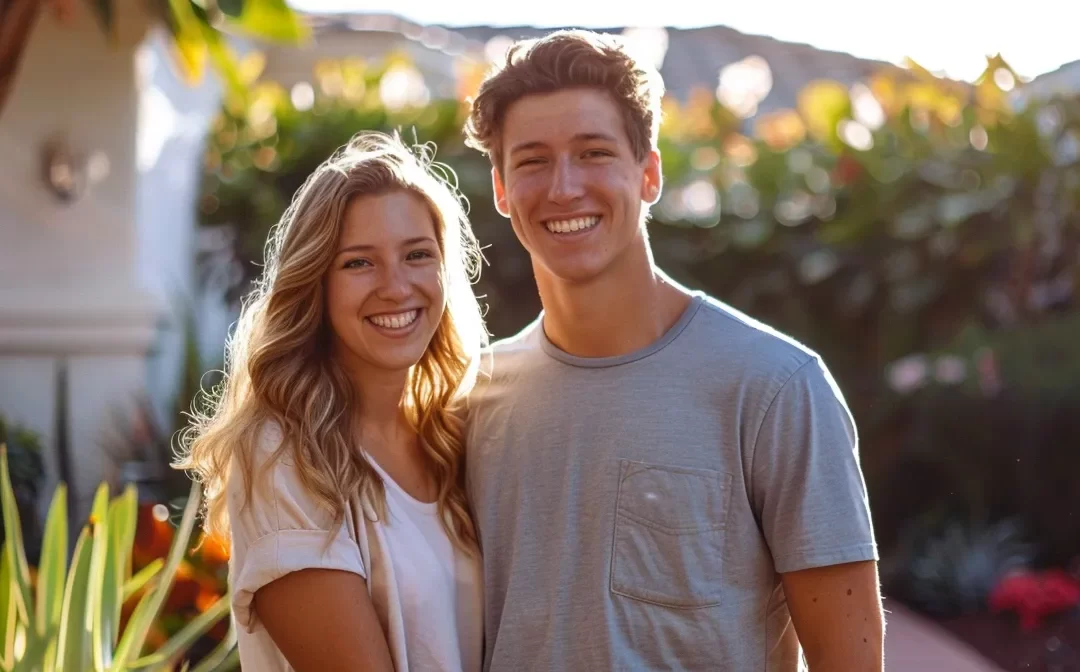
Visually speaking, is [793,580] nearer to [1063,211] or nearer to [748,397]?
[748,397]

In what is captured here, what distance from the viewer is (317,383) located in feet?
9.32

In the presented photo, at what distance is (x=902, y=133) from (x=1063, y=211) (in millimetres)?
1087

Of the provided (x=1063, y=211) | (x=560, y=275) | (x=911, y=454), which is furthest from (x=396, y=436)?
(x=1063, y=211)

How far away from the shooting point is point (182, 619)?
4812 mm

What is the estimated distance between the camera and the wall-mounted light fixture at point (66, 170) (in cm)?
664

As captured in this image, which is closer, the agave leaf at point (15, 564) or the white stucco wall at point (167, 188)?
the agave leaf at point (15, 564)

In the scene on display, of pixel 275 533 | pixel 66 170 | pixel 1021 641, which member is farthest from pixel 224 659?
pixel 1021 641

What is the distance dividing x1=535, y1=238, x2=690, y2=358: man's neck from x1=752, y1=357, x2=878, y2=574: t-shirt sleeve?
35cm

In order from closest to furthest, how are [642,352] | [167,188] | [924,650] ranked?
[642,352]
[924,650]
[167,188]

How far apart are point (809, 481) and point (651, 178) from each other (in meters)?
0.85

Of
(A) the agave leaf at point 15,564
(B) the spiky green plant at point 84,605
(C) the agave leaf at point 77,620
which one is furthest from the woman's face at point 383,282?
(A) the agave leaf at point 15,564

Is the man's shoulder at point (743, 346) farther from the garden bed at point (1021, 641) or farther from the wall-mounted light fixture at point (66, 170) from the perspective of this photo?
the wall-mounted light fixture at point (66, 170)

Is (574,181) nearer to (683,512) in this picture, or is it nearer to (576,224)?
(576,224)

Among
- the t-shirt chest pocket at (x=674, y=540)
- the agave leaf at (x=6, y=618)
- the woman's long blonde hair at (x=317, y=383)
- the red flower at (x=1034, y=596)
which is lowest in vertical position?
the red flower at (x=1034, y=596)
